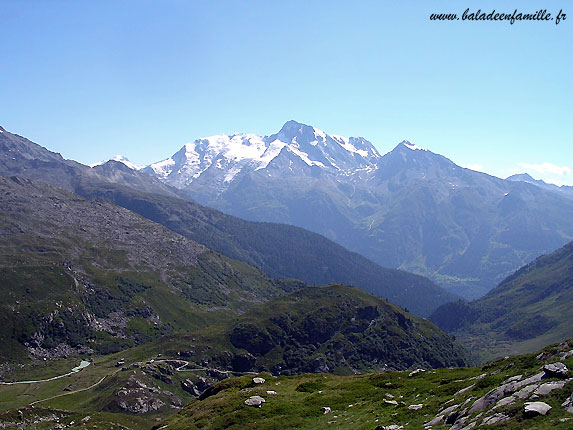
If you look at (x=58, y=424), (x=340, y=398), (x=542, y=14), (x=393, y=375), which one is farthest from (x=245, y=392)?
(x=542, y=14)

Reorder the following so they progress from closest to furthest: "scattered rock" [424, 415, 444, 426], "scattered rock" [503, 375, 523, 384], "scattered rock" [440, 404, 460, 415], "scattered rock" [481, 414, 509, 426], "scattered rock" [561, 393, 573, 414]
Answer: "scattered rock" [561, 393, 573, 414]
"scattered rock" [481, 414, 509, 426]
"scattered rock" [424, 415, 444, 426]
"scattered rock" [440, 404, 460, 415]
"scattered rock" [503, 375, 523, 384]

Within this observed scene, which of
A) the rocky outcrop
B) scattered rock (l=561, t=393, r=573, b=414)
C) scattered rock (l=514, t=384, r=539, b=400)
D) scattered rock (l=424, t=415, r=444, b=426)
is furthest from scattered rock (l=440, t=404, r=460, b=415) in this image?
scattered rock (l=561, t=393, r=573, b=414)

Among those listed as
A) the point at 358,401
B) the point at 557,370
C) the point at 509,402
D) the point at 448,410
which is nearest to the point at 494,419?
the point at 509,402

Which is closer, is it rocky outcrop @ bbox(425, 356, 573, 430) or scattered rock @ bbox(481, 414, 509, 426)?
scattered rock @ bbox(481, 414, 509, 426)

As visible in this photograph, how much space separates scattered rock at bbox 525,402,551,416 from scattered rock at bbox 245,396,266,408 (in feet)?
127

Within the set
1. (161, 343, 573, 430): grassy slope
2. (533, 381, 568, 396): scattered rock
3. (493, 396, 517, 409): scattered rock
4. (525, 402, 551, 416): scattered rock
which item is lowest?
(161, 343, 573, 430): grassy slope

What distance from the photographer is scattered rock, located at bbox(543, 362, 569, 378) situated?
1555 inches

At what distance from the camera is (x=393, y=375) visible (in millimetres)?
77188

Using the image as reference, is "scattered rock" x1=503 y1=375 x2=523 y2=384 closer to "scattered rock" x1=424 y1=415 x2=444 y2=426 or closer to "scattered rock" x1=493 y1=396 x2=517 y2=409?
"scattered rock" x1=493 y1=396 x2=517 y2=409

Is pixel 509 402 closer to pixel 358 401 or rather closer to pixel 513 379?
pixel 513 379

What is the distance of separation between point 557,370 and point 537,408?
6.77 meters

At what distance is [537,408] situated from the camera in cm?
3491

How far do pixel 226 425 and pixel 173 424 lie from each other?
506 inches

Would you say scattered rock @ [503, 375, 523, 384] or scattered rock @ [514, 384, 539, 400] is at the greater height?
scattered rock @ [514, 384, 539, 400]
